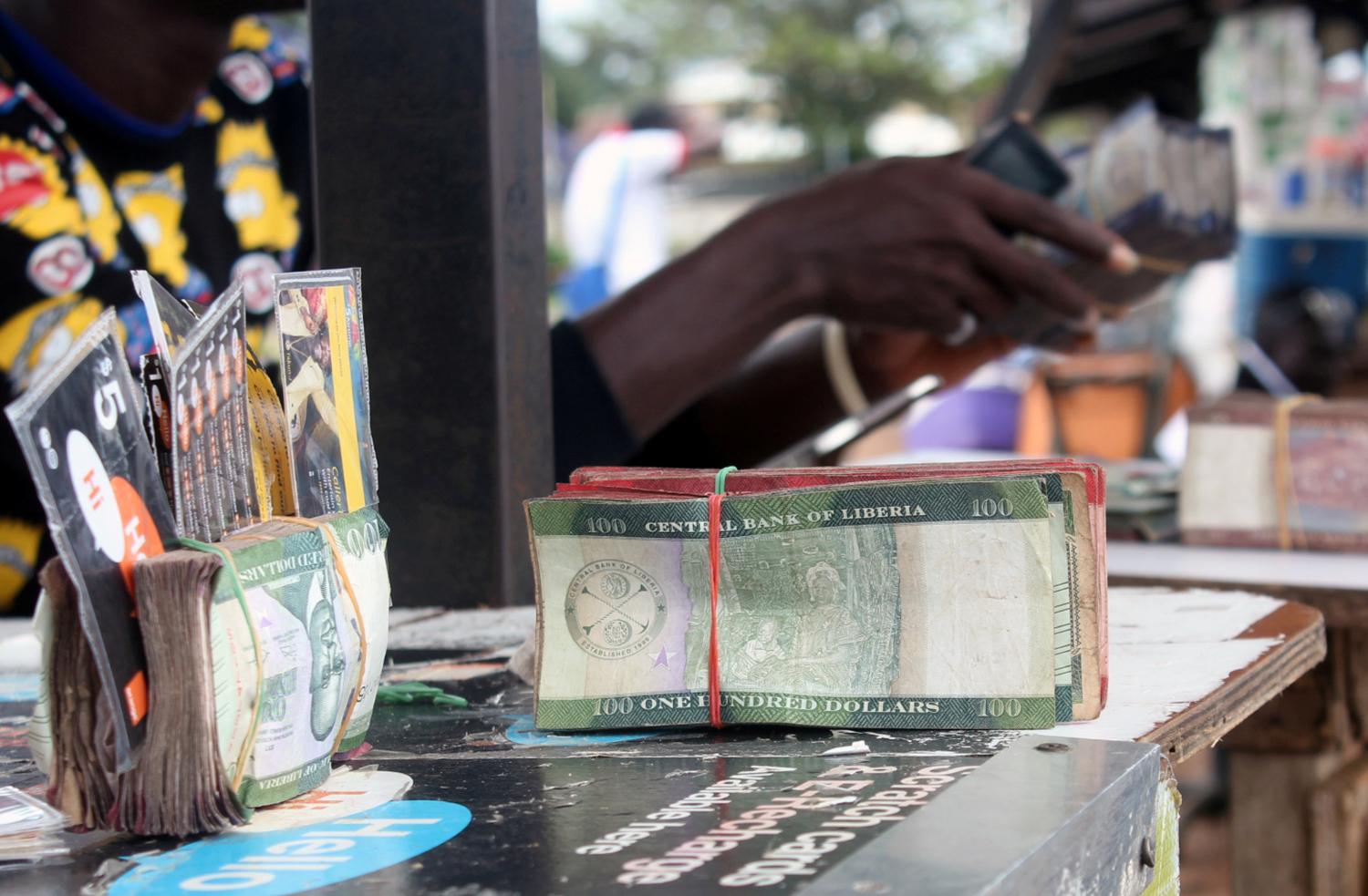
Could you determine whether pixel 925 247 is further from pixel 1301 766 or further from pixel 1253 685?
pixel 1253 685

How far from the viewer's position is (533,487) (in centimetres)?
158

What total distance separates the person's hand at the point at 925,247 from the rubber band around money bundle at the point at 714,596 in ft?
3.66

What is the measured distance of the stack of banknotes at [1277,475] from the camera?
6.66 feet

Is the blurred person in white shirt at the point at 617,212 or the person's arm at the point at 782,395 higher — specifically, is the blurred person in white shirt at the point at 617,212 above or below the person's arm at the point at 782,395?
above

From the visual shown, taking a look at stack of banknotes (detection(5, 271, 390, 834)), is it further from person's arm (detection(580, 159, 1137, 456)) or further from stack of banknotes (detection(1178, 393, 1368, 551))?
stack of banknotes (detection(1178, 393, 1368, 551))

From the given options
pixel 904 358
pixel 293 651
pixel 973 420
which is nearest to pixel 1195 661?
pixel 293 651

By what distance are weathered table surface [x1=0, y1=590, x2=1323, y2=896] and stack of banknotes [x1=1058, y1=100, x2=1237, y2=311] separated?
3.42ft

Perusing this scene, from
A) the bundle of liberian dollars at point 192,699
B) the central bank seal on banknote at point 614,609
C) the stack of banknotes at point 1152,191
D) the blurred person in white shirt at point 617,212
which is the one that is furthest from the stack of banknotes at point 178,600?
the blurred person in white shirt at point 617,212

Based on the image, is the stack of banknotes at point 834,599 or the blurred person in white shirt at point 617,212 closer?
the stack of banknotes at point 834,599

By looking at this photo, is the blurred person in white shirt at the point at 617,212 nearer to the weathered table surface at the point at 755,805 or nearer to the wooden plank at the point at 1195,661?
the wooden plank at the point at 1195,661

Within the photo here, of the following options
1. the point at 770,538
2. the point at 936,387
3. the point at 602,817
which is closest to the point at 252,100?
the point at 936,387

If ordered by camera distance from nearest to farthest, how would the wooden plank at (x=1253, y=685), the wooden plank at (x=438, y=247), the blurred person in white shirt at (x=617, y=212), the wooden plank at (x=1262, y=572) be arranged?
the wooden plank at (x=1253, y=685), the wooden plank at (x=438, y=247), the wooden plank at (x=1262, y=572), the blurred person in white shirt at (x=617, y=212)

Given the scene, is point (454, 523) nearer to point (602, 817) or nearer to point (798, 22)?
point (602, 817)

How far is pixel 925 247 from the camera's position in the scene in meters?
1.99
